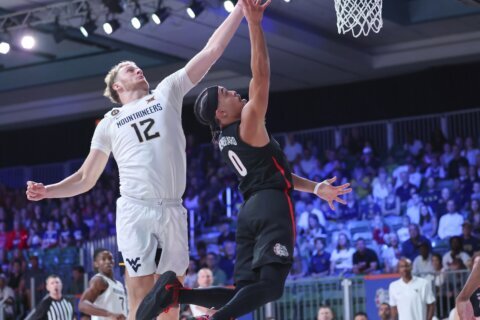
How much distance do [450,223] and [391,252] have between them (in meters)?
1.31

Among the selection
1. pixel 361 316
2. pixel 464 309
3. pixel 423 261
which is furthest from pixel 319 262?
pixel 464 309

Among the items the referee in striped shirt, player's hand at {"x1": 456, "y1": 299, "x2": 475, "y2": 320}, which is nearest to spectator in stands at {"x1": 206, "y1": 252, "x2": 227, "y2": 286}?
the referee in striped shirt

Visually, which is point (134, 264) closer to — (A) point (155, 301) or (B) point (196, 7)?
(A) point (155, 301)

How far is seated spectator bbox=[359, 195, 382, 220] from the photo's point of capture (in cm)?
2045

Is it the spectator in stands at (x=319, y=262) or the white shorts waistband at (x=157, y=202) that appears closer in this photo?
the white shorts waistband at (x=157, y=202)

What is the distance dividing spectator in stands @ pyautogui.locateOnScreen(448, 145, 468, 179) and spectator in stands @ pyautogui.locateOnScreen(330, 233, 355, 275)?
283cm

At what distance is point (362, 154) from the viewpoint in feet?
72.7

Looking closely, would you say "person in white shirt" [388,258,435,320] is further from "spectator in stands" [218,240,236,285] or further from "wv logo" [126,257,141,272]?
"wv logo" [126,257,141,272]

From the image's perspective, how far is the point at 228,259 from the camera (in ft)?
66.2

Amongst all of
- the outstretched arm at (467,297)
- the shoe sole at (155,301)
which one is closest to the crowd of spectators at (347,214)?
the outstretched arm at (467,297)

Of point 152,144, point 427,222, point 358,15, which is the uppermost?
point 358,15

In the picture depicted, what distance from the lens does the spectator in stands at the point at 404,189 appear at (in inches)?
798

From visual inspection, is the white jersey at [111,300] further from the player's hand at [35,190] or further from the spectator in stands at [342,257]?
the spectator in stands at [342,257]

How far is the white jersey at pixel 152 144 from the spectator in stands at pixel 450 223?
40.2 feet
